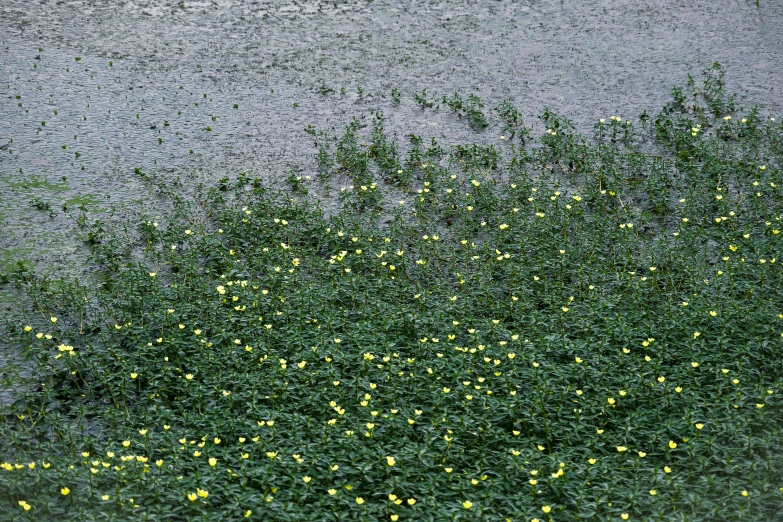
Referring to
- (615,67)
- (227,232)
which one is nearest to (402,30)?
(615,67)

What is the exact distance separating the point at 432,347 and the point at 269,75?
3926mm

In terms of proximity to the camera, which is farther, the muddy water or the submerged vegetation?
the muddy water

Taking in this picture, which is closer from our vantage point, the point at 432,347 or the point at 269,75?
the point at 432,347

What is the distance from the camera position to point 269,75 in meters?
7.31

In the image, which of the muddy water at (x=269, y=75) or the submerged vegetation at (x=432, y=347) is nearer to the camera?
the submerged vegetation at (x=432, y=347)

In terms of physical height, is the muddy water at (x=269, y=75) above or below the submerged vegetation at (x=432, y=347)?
above

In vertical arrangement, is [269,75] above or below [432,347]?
above

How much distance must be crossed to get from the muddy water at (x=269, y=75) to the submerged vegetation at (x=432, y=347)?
0.44 metres

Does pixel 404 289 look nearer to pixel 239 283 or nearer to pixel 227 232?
pixel 239 283

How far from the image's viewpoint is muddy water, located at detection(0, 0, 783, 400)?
19.5 feet

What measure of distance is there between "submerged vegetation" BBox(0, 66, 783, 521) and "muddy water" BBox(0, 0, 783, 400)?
17.2 inches

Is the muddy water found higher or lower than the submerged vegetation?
higher

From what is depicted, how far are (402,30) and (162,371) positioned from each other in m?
5.05

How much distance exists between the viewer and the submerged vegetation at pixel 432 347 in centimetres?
346
